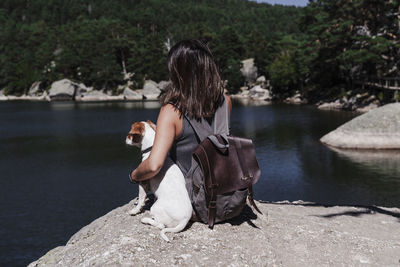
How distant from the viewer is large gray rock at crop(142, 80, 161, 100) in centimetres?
7719

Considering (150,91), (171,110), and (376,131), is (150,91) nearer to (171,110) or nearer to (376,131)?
(376,131)

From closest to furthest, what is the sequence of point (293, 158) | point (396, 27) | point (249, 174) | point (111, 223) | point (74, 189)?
point (249, 174) < point (111, 223) < point (74, 189) < point (293, 158) < point (396, 27)

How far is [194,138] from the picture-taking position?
4.41 m

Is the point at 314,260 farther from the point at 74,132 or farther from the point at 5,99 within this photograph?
the point at 5,99

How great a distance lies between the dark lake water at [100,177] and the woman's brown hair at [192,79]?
8820 mm

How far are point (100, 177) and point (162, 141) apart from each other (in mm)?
15537

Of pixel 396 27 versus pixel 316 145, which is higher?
pixel 396 27

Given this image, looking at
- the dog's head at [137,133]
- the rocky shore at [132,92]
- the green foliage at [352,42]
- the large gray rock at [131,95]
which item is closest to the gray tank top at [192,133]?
the dog's head at [137,133]

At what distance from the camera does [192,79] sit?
4215mm

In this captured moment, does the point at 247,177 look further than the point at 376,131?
No

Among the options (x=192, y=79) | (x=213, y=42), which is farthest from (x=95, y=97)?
(x=192, y=79)

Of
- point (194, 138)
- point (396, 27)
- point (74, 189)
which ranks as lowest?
point (74, 189)

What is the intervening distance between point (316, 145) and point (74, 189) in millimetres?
15735

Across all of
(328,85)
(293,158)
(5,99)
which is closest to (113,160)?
(293,158)
